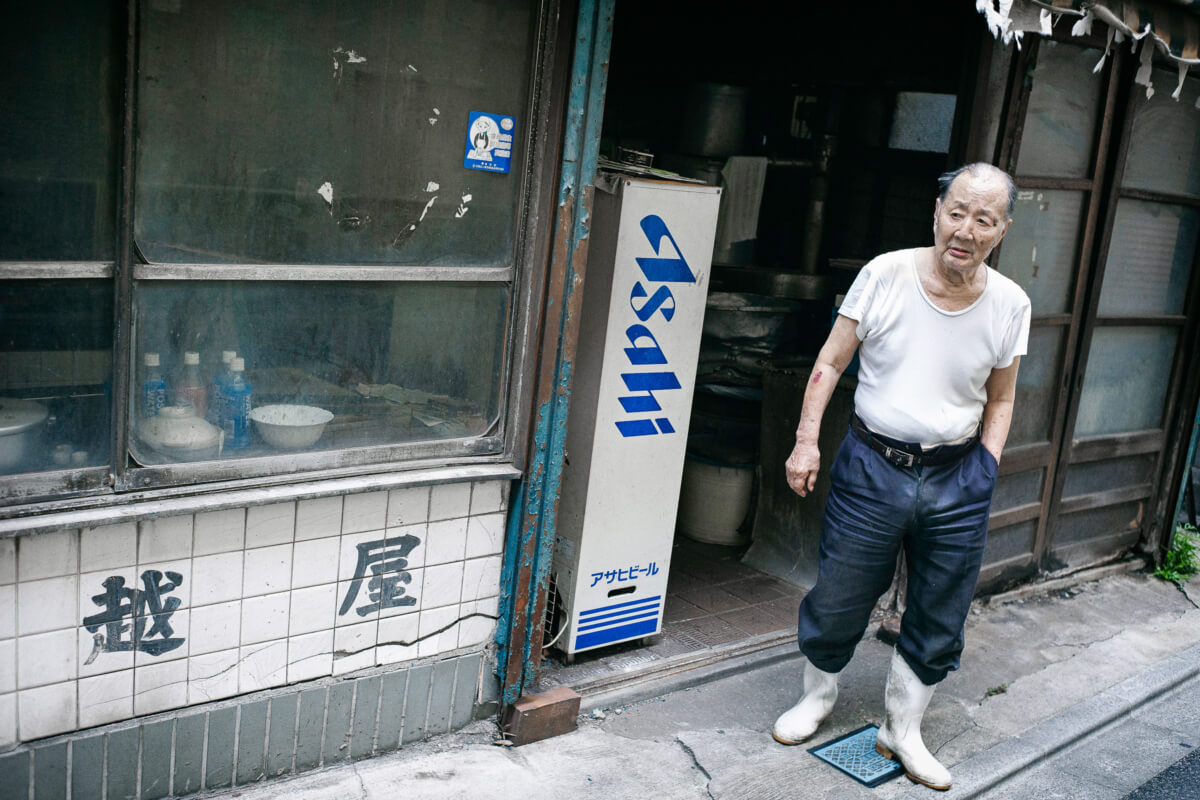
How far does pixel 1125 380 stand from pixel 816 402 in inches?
142

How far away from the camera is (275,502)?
133 inches

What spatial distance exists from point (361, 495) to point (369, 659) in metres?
0.64

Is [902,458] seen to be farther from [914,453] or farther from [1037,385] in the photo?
[1037,385]

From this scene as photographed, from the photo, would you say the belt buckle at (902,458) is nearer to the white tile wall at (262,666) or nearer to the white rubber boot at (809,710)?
the white rubber boot at (809,710)

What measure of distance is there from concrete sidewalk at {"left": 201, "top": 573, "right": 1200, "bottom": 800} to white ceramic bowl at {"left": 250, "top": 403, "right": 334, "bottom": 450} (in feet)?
3.92

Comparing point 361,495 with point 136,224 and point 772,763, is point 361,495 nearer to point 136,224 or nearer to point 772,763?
point 136,224

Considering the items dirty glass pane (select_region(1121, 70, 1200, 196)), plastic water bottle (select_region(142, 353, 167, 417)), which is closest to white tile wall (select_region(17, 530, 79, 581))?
plastic water bottle (select_region(142, 353, 167, 417))

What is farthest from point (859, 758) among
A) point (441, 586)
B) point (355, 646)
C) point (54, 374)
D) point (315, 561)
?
point (54, 374)

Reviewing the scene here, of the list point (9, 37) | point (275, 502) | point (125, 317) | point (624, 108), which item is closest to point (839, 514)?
point (275, 502)

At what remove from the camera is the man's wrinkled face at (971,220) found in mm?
3773

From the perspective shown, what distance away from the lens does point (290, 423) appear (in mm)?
3500

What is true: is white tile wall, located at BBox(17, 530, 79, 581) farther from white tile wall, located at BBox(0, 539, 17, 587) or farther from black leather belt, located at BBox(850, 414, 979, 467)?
black leather belt, located at BBox(850, 414, 979, 467)

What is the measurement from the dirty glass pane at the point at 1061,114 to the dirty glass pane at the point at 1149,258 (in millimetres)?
624

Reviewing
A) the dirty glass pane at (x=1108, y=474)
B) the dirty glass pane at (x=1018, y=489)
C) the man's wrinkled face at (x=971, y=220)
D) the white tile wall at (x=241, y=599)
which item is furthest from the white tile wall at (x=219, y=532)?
the dirty glass pane at (x=1108, y=474)
